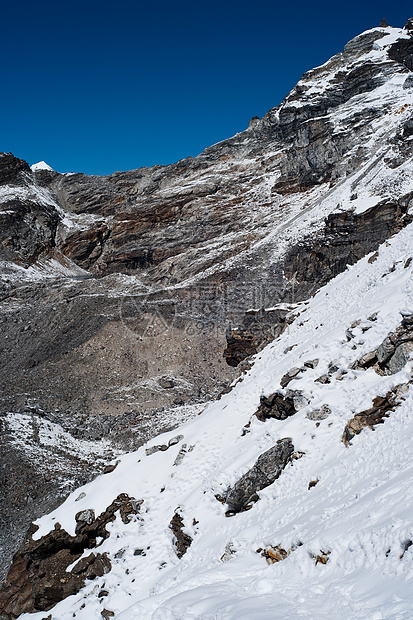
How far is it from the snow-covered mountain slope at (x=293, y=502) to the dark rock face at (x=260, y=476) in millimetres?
272

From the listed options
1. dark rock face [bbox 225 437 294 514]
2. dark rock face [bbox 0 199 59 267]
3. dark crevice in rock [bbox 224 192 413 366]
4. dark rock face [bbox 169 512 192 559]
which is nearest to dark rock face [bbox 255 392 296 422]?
dark rock face [bbox 225 437 294 514]

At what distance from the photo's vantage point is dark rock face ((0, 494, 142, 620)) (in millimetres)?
11477

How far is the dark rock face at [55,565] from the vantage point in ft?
37.7

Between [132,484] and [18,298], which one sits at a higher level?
[18,298]

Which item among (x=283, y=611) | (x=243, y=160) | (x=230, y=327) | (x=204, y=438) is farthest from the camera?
(x=243, y=160)

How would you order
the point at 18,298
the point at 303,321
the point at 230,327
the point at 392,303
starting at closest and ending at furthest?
1. the point at 392,303
2. the point at 303,321
3. the point at 230,327
4. the point at 18,298

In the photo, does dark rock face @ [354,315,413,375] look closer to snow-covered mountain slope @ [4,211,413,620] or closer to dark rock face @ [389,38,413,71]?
snow-covered mountain slope @ [4,211,413,620]

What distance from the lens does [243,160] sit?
7225cm

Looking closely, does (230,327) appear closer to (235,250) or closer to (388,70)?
(235,250)

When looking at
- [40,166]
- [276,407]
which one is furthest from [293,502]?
[40,166]

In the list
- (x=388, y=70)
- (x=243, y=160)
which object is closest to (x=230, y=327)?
(x=243, y=160)

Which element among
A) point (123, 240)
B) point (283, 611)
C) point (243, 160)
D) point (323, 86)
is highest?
point (323, 86)

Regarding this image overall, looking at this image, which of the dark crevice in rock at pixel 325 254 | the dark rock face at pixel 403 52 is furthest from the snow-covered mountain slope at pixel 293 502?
the dark rock face at pixel 403 52

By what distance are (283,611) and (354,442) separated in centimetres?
458
